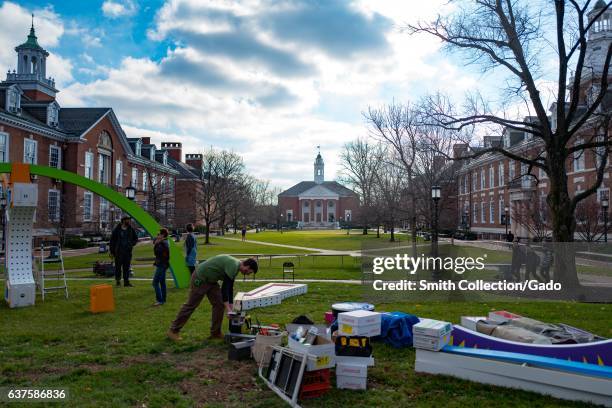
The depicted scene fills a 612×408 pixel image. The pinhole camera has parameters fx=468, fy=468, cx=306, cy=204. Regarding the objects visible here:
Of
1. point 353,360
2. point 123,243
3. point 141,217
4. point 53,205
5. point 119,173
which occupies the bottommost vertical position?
point 353,360

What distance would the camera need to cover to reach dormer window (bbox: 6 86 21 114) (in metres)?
33.6

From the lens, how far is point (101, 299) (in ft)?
34.9

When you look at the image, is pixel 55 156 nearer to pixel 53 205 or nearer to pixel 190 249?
pixel 53 205

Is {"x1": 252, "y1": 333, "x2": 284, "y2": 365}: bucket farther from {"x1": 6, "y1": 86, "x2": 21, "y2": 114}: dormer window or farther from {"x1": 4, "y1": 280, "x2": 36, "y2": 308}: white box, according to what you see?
{"x1": 6, "y1": 86, "x2": 21, "y2": 114}: dormer window

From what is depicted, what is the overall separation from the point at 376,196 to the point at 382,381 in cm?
4019

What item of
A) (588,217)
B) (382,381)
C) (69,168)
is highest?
(69,168)

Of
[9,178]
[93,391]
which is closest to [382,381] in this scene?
[93,391]

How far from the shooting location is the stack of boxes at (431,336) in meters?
6.52

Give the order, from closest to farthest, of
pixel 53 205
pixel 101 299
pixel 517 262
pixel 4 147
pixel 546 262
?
pixel 101 299
pixel 517 262
pixel 546 262
pixel 4 147
pixel 53 205

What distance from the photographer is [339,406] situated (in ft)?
18.0

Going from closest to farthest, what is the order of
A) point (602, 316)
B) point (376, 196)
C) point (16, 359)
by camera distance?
point (16, 359) < point (602, 316) < point (376, 196)

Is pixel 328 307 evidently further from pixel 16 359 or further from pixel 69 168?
pixel 69 168

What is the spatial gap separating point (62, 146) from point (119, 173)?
841 centimetres

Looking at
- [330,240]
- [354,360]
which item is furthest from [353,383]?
[330,240]
